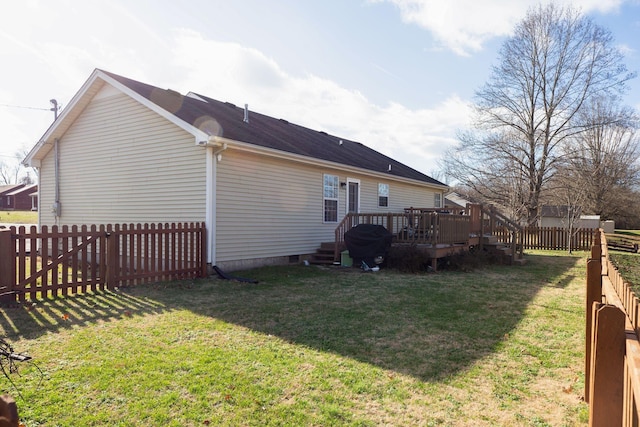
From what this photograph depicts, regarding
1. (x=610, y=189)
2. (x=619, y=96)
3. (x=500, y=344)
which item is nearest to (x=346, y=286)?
(x=500, y=344)

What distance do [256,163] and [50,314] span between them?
5.84 m

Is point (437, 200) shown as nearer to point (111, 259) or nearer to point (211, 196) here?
point (211, 196)

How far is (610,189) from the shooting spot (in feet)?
123

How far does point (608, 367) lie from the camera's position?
1918 mm

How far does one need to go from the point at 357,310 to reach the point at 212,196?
4.66 meters

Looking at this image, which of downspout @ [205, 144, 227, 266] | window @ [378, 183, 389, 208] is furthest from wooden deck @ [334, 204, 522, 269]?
downspout @ [205, 144, 227, 266]

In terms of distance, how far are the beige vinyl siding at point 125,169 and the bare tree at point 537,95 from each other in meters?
19.7

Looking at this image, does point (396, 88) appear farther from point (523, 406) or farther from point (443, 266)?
point (523, 406)

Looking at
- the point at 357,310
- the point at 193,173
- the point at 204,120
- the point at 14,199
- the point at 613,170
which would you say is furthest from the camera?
the point at 14,199

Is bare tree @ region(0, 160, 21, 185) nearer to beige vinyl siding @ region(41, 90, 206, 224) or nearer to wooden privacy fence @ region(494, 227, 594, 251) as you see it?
beige vinyl siding @ region(41, 90, 206, 224)

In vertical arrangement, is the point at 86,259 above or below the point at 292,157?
below

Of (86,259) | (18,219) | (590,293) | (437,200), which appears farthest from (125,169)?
(18,219)

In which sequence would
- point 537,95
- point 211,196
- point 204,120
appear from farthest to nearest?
point 537,95
point 204,120
point 211,196

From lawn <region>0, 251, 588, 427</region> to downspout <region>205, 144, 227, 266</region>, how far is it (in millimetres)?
1793
